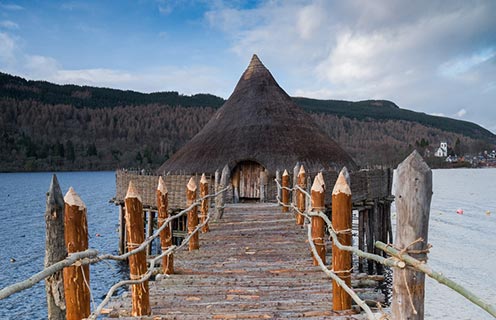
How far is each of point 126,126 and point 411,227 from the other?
139259 mm

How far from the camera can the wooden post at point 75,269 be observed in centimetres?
316

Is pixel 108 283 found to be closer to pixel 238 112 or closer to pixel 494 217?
pixel 238 112

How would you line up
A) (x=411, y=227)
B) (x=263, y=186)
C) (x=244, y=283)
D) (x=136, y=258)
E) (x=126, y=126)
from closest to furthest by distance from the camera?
1. (x=411, y=227)
2. (x=136, y=258)
3. (x=244, y=283)
4. (x=263, y=186)
5. (x=126, y=126)

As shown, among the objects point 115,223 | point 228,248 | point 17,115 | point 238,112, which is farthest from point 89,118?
point 228,248

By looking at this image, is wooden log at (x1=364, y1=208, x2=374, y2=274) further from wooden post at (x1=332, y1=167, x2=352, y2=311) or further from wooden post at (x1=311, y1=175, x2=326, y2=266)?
wooden post at (x1=332, y1=167, x2=352, y2=311)

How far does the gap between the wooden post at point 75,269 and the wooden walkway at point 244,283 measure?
1129 millimetres

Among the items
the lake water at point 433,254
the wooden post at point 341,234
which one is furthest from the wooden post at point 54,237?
the wooden post at point 341,234

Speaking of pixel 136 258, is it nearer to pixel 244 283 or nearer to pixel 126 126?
pixel 244 283

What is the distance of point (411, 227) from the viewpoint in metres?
2.62

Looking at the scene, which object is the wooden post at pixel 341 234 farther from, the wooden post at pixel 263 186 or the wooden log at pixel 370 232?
the wooden log at pixel 370 232

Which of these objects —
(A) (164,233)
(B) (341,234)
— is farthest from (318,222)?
(A) (164,233)

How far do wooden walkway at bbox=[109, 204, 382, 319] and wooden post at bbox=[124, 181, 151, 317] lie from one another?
7.1 inches

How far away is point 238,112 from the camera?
87.7 feet

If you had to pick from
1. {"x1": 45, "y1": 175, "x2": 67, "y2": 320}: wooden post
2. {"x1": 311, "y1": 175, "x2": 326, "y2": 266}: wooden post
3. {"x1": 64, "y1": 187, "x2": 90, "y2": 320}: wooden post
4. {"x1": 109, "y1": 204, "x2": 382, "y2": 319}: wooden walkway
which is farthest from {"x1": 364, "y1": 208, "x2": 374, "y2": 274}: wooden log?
{"x1": 45, "y1": 175, "x2": 67, "y2": 320}: wooden post
